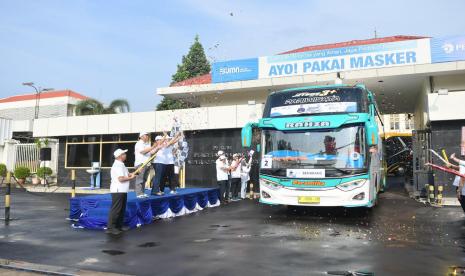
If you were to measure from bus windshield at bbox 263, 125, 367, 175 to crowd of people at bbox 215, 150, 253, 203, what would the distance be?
13.8 ft

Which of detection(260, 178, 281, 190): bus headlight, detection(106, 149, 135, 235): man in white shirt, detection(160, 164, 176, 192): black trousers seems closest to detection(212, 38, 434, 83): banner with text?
detection(260, 178, 281, 190): bus headlight

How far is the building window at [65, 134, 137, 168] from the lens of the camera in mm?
22250

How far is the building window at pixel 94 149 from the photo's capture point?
73.0 ft

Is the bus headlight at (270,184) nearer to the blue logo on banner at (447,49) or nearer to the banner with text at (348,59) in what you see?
the banner with text at (348,59)

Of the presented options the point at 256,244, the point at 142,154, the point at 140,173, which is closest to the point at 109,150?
the point at 140,173

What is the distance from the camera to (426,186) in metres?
14.8

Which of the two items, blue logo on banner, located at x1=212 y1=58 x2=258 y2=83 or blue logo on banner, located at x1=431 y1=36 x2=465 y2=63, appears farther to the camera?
blue logo on banner, located at x1=212 y1=58 x2=258 y2=83

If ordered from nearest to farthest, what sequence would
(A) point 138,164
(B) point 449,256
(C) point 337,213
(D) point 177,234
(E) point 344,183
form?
(B) point 449,256
(D) point 177,234
(E) point 344,183
(A) point 138,164
(C) point 337,213

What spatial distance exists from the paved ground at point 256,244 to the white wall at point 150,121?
26.3 feet

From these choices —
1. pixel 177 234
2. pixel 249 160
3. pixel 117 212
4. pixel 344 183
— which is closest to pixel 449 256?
pixel 344 183

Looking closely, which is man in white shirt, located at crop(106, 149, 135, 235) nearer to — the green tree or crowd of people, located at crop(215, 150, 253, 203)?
crowd of people, located at crop(215, 150, 253, 203)

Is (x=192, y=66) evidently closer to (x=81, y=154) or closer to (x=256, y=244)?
(x=81, y=154)

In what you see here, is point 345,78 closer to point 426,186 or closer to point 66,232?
point 426,186

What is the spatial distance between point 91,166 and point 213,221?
14.8 meters
